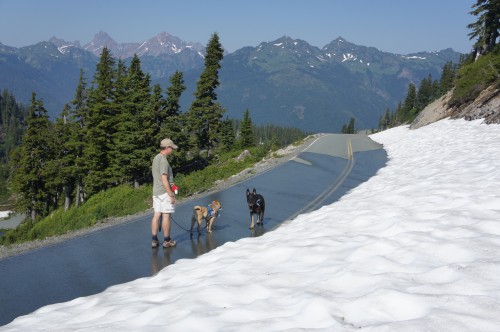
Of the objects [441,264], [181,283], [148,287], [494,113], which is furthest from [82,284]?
[494,113]

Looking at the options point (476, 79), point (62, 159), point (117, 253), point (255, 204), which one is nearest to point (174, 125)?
point (62, 159)

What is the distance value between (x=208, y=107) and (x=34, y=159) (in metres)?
19.4

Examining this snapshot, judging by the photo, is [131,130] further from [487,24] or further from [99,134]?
[487,24]

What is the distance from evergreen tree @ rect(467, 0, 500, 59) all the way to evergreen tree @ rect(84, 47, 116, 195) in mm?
39089

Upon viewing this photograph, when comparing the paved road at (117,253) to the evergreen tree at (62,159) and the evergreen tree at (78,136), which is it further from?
the evergreen tree at (62,159)

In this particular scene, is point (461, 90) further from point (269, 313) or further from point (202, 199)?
point (269, 313)

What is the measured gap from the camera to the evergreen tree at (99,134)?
35.0m

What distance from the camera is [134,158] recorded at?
104 ft

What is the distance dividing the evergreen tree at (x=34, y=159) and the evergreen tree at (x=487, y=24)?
4693 centimetres

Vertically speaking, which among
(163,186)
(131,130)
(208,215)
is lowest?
(208,215)

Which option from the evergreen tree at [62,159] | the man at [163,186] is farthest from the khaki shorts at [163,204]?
the evergreen tree at [62,159]

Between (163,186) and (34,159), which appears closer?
(163,186)

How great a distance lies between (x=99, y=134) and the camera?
35.9m

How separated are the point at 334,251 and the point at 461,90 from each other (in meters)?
35.0
